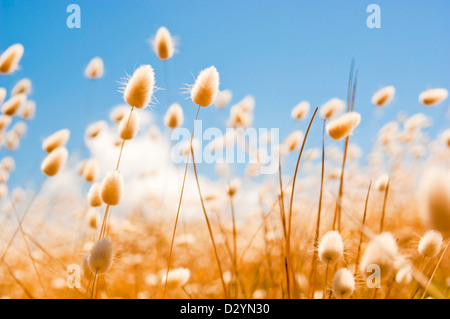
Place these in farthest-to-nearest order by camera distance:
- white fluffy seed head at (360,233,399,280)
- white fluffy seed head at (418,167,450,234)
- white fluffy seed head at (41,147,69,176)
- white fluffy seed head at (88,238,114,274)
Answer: white fluffy seed head at (41,147,69,176)
white fluffy seed head at (88,238,114,274)
white fluffy seed head at (360,233,399,280)
white fluffy seed head at (418,167,450,234)

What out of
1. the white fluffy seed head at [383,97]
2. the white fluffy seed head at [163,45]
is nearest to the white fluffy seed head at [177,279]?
the white fluffy seed head at [163,45]

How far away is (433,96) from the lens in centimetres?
81

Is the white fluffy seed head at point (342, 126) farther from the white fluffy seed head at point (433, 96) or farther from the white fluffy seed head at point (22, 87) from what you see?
the white fluffy seed head at point (22, 87)

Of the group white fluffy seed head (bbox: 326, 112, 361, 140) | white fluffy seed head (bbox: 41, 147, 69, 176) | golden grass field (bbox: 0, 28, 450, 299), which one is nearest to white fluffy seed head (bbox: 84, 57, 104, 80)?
golden grass field (bbox: 0, 28, 450, 299)

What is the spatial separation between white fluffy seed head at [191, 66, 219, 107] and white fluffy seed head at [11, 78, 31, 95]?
38.2 inches

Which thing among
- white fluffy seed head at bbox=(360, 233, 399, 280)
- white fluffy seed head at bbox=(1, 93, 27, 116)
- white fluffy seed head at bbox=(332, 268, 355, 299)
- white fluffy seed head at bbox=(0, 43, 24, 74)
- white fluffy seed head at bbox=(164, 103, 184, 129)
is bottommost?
white fluffy seed head at bbox=(332, 268, 355, 299)

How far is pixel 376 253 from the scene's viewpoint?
33cm

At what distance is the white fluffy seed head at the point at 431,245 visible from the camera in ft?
1.37

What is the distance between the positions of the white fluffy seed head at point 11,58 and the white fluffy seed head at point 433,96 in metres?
1.13

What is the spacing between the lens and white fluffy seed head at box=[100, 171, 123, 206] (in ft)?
1.65

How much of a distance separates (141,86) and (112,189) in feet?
0.61

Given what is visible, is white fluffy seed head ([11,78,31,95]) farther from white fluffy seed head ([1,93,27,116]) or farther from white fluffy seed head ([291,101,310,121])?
white fluffy seed head ([291,101,310,121])
